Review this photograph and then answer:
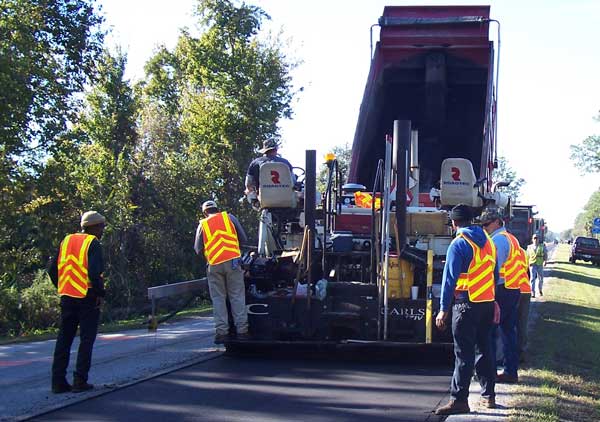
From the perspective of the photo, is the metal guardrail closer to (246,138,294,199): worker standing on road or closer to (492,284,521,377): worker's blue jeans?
(246,138,294,199): worker standing on road

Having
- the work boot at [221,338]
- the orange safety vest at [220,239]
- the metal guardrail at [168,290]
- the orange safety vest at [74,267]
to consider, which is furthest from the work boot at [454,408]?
the metal guardrail at [168,290]

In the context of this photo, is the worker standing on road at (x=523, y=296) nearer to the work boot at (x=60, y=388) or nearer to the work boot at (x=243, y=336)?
the work boot at (x=243, y=336)

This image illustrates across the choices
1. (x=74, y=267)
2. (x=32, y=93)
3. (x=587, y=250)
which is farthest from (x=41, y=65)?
(x=587, y=250)

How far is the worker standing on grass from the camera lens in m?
6.18

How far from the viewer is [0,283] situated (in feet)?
66.3

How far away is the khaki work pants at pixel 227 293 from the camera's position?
851 centimetres

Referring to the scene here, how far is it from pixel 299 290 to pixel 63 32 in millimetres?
11442

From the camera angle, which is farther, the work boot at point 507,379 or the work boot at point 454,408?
the work boot at point 507,379

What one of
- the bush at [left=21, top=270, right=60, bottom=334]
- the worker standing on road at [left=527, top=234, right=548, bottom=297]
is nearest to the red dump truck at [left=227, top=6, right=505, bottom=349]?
the worker standing on road at [left=527, top=234, right=548, bottom=297]

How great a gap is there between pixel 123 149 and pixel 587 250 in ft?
108

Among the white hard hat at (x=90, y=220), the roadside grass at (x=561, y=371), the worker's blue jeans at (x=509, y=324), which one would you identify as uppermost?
the white hard hat at (x=90, y=220)

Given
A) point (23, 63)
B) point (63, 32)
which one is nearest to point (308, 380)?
point (23, 63)

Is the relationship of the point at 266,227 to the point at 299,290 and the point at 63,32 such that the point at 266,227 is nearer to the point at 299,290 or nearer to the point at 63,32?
the point at 299,290

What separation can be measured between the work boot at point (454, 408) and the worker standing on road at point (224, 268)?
9.79 feet
